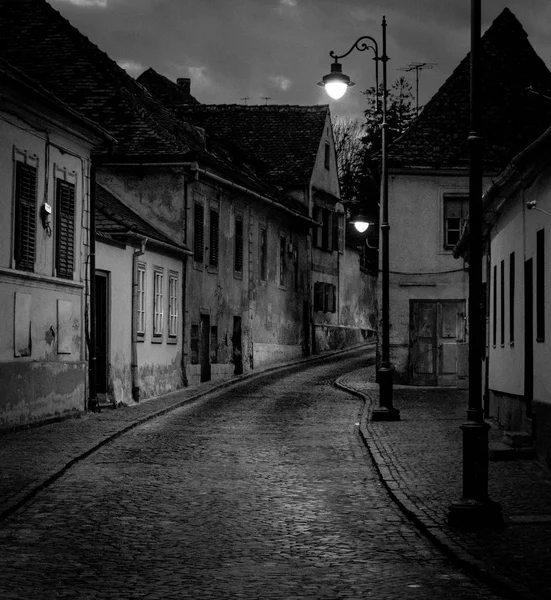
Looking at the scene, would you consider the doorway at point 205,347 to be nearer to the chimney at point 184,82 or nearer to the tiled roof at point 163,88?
the tiled roof at point 163,88

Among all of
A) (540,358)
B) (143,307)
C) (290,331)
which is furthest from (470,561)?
(290,331)

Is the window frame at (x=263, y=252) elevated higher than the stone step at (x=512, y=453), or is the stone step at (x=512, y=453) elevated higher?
the window frame at (x=263, y=252)

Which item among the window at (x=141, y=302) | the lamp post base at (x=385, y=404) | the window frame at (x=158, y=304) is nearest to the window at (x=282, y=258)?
the window frame at (x=158, y=304)

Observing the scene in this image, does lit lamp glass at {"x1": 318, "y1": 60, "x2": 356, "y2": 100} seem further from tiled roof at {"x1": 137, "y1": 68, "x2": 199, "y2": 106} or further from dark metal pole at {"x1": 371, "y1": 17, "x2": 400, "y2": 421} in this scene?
tiled roof at {"x1": 137, "y1": 68, "x2": 199, "y2": 106}

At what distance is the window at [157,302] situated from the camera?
1239 inches

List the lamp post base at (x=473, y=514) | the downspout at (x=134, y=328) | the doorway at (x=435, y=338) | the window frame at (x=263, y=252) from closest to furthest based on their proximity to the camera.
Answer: the lamp post base at (x=473, y=514)
the downspout at (x=134, y=328)
the doorway at (x=435, y=338)
the window frame at (x=263, y=252)

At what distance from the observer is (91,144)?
25188 mm

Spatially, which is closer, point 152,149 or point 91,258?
point 91,258

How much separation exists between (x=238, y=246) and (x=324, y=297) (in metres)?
13.1

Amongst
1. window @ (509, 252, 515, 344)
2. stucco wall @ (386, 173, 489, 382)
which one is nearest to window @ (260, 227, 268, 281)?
stucco wall @ (386, 173, 489, 382)

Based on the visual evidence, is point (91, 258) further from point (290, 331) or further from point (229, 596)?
point (290, 331)

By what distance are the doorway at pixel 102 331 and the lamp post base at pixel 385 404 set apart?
6310 mm

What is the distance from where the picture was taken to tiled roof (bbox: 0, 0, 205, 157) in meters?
35.4

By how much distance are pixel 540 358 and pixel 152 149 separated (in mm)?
20486
